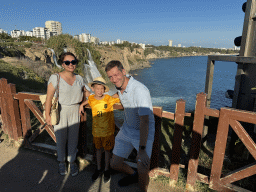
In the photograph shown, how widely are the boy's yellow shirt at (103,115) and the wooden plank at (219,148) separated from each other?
146 centimetres

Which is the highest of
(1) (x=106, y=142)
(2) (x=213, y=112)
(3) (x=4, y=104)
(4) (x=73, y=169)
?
(2) (x=213, y=112)

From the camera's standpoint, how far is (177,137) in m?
2.57

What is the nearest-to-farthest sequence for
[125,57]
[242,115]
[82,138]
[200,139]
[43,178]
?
[242,115] < [200,139] < [43,178] < [82,138] < [125,57]

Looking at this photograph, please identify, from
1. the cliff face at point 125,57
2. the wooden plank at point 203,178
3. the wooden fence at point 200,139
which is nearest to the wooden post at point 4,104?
the wooden fence at point 200,139

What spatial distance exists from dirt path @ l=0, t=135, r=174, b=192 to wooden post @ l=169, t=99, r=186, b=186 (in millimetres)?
231

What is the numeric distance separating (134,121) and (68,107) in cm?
114

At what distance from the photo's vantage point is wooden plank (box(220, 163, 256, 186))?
87.9 inches

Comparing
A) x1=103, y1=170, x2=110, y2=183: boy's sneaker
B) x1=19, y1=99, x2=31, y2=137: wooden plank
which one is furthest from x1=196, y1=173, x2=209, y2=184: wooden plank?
x1=19, y1=99, x2=31, y2=137: wooden plank

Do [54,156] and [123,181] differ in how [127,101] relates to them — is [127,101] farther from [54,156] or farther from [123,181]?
[54,156]

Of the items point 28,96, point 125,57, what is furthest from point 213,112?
point 125,57

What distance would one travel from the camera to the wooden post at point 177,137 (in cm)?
241

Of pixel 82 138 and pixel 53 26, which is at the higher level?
pixel 53 26

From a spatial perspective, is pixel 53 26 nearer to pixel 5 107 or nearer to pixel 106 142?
pixel 5 107

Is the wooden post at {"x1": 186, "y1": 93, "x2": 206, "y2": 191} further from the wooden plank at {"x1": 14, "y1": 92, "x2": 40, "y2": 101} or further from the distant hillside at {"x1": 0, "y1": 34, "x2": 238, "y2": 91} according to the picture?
the distant hillside at {"x1": 0, "y1": 34, "x2": 238, "y2": 91}
